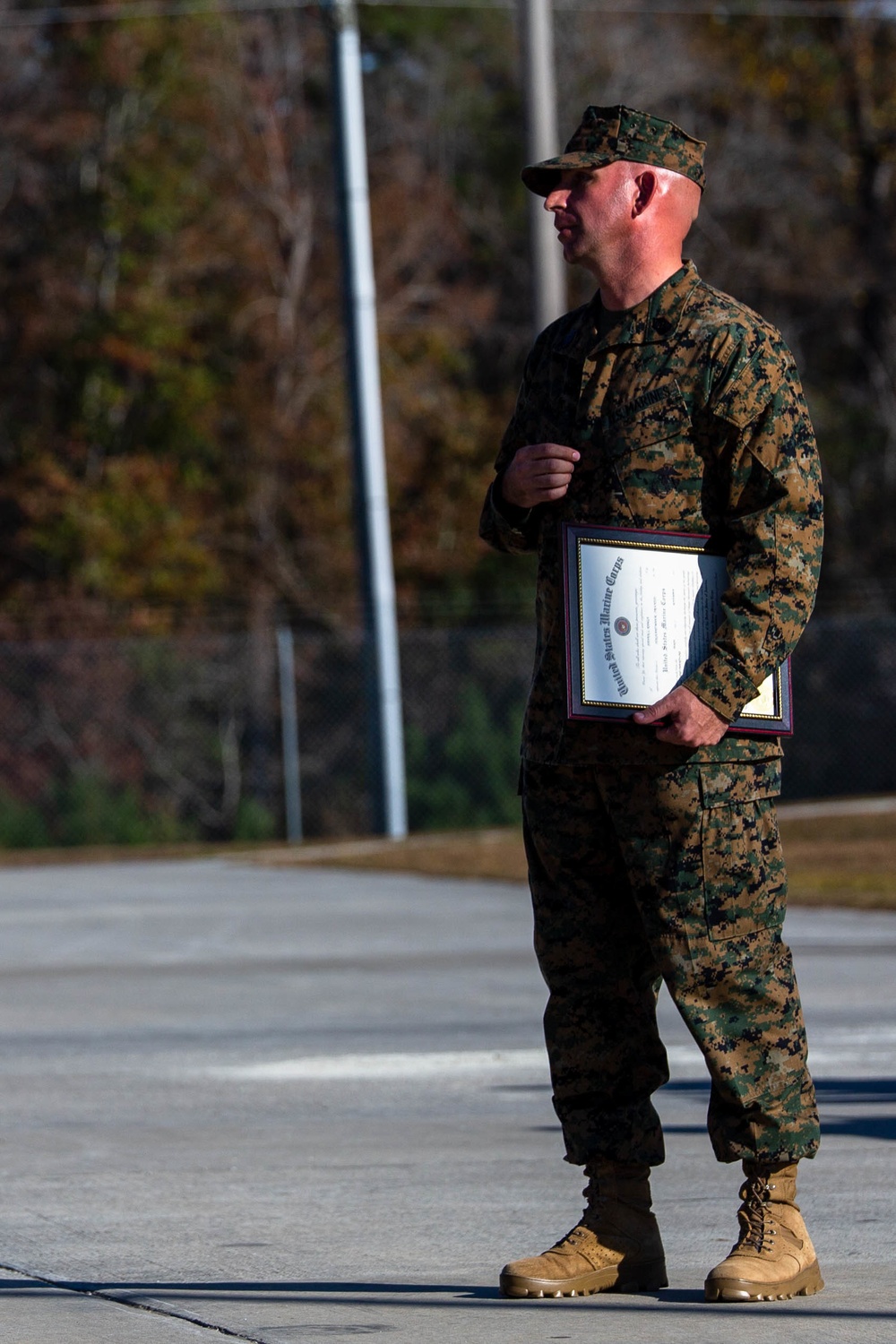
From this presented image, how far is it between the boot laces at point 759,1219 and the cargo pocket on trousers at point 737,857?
1.54 feet

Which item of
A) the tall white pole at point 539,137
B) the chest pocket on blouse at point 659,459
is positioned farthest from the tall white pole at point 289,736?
the chest pocket on blouse at point 659,459

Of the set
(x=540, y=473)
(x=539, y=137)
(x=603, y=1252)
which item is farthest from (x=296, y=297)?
(x=603, y=1252)

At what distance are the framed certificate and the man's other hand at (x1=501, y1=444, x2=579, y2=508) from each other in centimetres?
10

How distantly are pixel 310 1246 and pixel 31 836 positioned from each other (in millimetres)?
16376

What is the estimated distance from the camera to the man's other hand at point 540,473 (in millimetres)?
4133

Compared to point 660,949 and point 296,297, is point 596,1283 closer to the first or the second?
point 660,949

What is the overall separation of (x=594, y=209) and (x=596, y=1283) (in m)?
2.01

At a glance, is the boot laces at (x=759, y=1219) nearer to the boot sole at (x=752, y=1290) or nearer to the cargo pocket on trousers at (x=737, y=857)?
the boot sole at (x=752, y=1290)

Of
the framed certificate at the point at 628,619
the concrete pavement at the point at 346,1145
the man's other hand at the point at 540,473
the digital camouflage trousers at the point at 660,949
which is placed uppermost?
the man's other hand at the point at 540,473

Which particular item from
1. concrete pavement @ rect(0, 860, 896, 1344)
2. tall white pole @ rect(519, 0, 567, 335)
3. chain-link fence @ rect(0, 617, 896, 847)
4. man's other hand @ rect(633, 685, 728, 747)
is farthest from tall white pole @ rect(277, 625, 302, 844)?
man's other hand @ rect(633, 685, 728, 747)

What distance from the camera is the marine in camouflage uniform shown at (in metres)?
4.02

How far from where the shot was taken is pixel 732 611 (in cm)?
402

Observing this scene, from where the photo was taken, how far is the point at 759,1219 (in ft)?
13.4

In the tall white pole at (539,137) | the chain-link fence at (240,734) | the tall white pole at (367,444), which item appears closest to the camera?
the tall white pole at (539,137)
